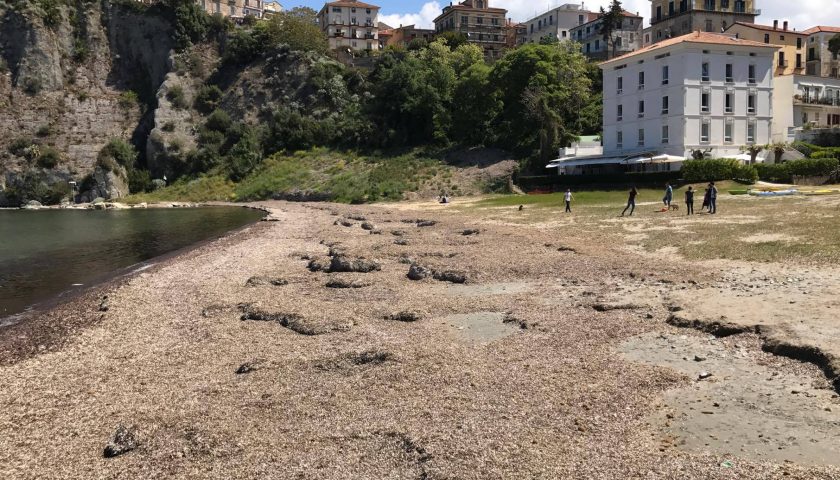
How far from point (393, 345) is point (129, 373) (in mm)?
5186

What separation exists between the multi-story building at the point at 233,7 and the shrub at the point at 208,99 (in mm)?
46218

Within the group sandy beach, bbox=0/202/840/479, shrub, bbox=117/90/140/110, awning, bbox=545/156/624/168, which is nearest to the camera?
sandy beach, bbox=0/202/840/479

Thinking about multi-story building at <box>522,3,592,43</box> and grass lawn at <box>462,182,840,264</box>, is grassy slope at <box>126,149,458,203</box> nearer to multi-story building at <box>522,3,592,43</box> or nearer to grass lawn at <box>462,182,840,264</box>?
grass lawn at <box>462,182,840,264</box>

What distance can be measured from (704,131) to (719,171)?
12.5 m

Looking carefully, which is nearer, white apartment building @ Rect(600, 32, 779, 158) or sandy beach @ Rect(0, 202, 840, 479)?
sandy beach @ Rect(0, 202, 840, 479)

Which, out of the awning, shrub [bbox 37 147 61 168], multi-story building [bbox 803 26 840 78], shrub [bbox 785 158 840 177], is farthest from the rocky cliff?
multi-story building [bbox 803 26 840 78]

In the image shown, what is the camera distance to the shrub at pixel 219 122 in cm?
9675

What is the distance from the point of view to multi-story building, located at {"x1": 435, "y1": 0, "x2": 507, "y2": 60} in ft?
426

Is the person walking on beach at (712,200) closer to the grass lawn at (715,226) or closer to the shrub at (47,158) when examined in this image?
the grass lawn at (715,226)

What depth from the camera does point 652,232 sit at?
Answer: 28.2 m

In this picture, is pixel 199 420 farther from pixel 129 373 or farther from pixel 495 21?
pixel 495 21

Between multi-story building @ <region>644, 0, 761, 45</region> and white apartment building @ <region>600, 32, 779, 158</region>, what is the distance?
40.0m

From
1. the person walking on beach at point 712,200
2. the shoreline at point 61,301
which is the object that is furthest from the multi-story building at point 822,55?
the shoreline at point 61,301

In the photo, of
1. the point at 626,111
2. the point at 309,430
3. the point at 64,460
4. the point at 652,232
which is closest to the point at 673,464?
the point at 309,430
